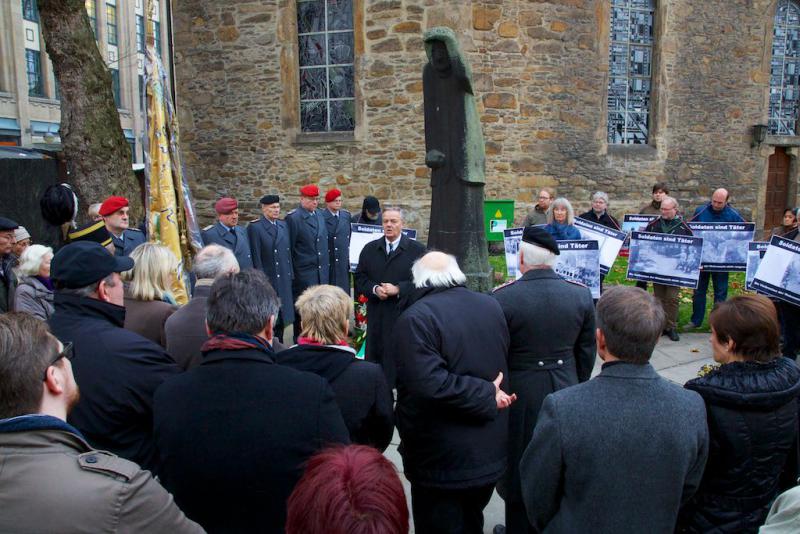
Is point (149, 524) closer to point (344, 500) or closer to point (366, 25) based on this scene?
point (344, 500)

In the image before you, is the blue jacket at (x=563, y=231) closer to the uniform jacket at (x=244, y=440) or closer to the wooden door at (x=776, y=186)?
the uniform jacket at (x=244, y=440)

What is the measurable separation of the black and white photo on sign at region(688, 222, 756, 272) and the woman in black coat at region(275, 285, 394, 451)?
6.87 metres

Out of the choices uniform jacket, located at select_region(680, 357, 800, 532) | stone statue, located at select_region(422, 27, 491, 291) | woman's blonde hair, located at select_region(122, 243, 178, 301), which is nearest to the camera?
uniform jacket, located at select_region(680, 357, 800, 532)

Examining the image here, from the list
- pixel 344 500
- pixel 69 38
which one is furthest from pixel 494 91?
pixel 344 500

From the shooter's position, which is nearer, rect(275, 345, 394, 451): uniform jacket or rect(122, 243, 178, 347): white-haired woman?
rect(275, 345, 394, 451): uniform jacket

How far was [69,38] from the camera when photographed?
852cm

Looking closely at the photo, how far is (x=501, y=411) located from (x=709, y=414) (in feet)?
3.59

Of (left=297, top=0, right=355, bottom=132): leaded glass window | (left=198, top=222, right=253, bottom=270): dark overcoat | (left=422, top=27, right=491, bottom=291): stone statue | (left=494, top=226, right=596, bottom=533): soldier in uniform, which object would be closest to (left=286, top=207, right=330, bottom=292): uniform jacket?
(left=198, top=222, right=253, bottom=270): dark overcoat

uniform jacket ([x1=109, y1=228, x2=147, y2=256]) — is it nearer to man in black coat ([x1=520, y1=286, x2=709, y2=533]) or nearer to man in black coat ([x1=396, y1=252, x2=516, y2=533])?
man in black coat ([x1=396, y1=252, x2=516, y2=533])

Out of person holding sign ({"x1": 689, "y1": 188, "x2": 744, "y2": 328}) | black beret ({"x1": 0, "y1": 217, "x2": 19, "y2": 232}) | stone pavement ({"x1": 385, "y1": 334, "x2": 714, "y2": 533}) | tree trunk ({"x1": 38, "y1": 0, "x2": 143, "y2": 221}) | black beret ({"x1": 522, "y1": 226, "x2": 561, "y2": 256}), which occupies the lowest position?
stone pavement ({"x1": 385, "y1": 334, "x2": 714, "y2": 533})

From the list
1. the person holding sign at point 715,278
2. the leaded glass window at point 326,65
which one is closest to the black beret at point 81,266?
the person holding sign at point 715,278

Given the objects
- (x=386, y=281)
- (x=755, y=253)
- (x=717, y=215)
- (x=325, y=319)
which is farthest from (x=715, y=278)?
(x=325, y=319)

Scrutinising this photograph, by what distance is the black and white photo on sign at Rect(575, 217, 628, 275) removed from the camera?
7.68 m

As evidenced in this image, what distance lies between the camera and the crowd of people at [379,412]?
144 centimetres
